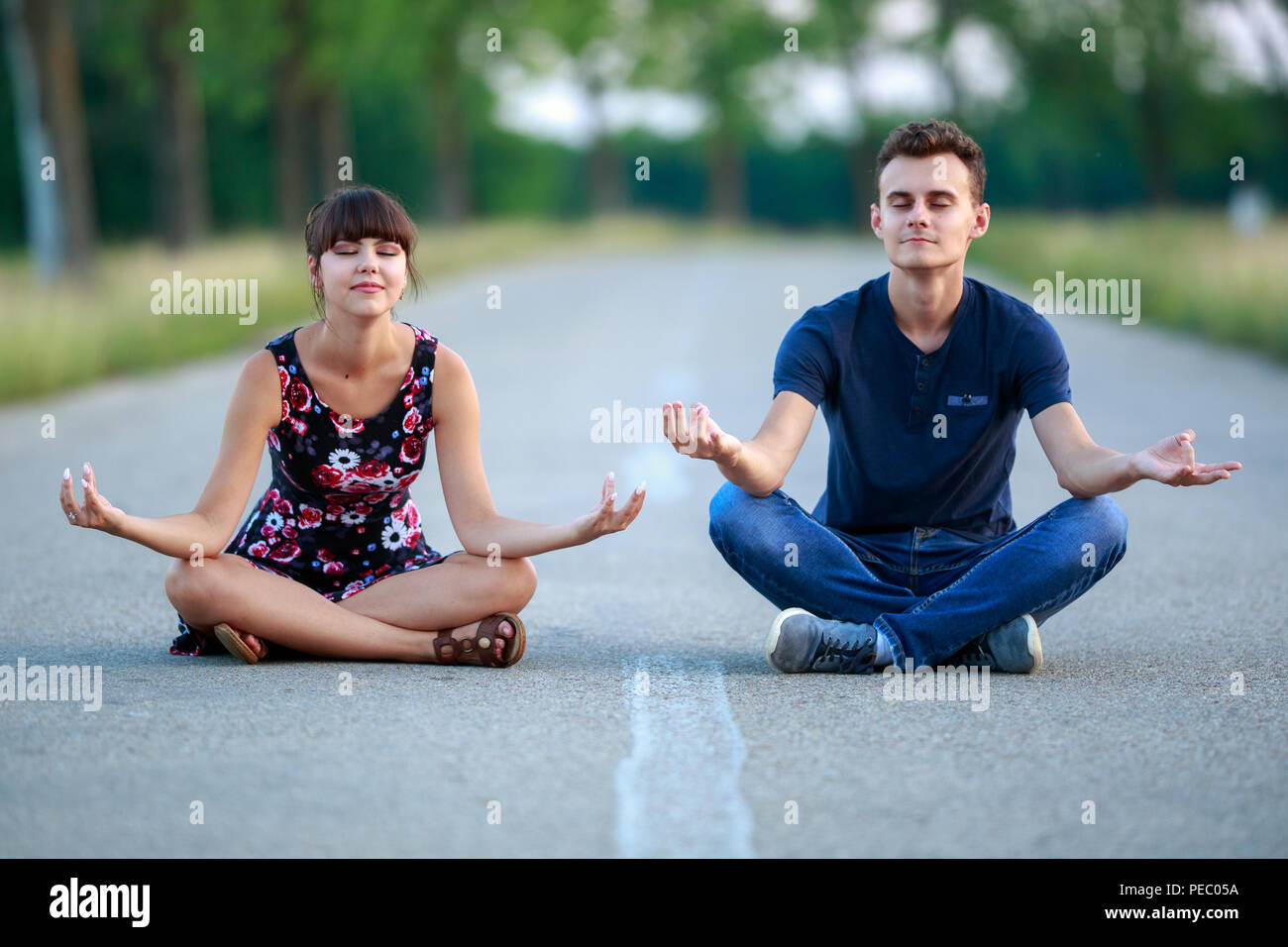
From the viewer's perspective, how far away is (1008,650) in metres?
4.66

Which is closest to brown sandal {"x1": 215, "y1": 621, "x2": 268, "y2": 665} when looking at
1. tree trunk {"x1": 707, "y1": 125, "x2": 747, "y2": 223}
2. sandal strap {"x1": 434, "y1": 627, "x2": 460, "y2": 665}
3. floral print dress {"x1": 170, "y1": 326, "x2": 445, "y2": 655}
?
floral print dress {"x1": 170, "y1": 326, "x2": 445, "y2": 655}

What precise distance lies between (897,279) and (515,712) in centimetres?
174

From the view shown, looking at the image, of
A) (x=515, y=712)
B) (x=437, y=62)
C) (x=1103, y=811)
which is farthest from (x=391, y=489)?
(x=437, y=62)

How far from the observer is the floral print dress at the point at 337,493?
15.3 ft

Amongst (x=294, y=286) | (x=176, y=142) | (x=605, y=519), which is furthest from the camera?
(x=176, y=142)

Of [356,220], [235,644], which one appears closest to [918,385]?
[356,220]

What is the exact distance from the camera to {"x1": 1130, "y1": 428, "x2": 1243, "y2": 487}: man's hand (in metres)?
4.07

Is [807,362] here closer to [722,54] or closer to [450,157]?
[450,157]

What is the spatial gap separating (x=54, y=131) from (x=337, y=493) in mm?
17214

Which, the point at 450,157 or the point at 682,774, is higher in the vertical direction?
the point at 450,157

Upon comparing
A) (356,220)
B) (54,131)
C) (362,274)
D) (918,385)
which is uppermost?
(54,131)
